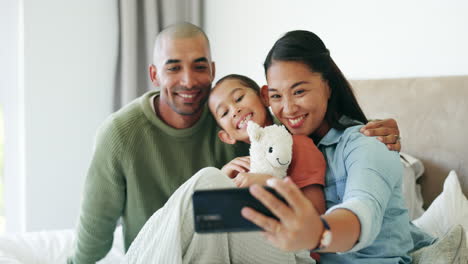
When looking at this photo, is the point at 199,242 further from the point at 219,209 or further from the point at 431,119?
the point at 431,119

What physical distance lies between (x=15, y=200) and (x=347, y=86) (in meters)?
2.30

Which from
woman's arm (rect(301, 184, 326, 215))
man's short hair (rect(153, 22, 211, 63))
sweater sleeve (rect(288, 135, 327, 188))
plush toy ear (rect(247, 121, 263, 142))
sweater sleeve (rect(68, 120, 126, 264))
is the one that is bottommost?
sweater sleeve (rect(68, 120, 126, 264))

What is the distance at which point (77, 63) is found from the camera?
3.02m

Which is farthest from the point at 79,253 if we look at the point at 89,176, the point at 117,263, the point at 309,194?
the point at 309,194

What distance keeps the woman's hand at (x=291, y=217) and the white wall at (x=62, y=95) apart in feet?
7.88

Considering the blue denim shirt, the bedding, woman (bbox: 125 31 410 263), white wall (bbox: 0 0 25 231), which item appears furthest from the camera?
white wall (bbox: 0 0 25 231)

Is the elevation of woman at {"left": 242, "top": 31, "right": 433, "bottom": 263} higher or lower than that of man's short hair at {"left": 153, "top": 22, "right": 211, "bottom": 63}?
lower

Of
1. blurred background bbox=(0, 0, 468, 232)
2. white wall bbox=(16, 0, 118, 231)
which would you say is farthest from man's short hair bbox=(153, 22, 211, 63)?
white wall bbox=(16, 0, 118, 231)

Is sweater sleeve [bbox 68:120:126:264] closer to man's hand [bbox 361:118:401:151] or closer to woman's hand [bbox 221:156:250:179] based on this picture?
woman's hand [bbox 221:156:250:179]

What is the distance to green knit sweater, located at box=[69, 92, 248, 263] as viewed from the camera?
1.72m

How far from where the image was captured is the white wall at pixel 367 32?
78.4 inches

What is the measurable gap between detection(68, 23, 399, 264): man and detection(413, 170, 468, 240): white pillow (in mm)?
702

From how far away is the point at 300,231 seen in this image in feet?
2.63

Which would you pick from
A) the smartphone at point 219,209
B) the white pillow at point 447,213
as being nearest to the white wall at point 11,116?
the white pillow at point 447,213
